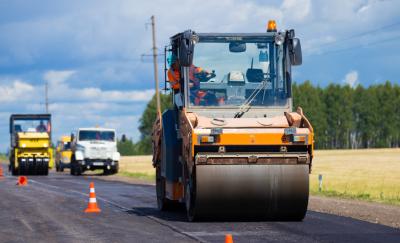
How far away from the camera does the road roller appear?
14.7 meters

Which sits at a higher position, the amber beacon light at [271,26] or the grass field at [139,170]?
the amber beacon light at [271,26]

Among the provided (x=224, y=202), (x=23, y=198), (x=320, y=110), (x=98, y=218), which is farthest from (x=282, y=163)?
(x=320, y=110)

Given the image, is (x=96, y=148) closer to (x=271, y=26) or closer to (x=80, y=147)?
(x=80, y=147)

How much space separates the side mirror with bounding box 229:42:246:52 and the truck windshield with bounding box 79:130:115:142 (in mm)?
30889

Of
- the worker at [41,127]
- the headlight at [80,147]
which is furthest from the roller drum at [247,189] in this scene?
the worker at [41,127]

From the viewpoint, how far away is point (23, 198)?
80.3ft

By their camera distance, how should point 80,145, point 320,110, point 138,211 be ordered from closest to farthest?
point 138,211, point 80,145, point 320,110

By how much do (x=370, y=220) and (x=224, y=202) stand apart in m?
3.30

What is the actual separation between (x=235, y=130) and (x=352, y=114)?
143m

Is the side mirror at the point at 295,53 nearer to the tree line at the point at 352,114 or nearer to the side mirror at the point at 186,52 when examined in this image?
the side mirror at the point at 186,52

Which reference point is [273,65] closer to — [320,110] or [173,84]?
[173,84]

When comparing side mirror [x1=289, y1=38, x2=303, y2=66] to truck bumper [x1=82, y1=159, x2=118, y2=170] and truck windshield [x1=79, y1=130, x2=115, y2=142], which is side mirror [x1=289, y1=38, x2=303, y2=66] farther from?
truck bumper [x1=82, y1=159, x2=118, y2=170]

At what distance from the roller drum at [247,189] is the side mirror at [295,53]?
2.22m

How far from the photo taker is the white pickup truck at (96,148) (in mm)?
46281
